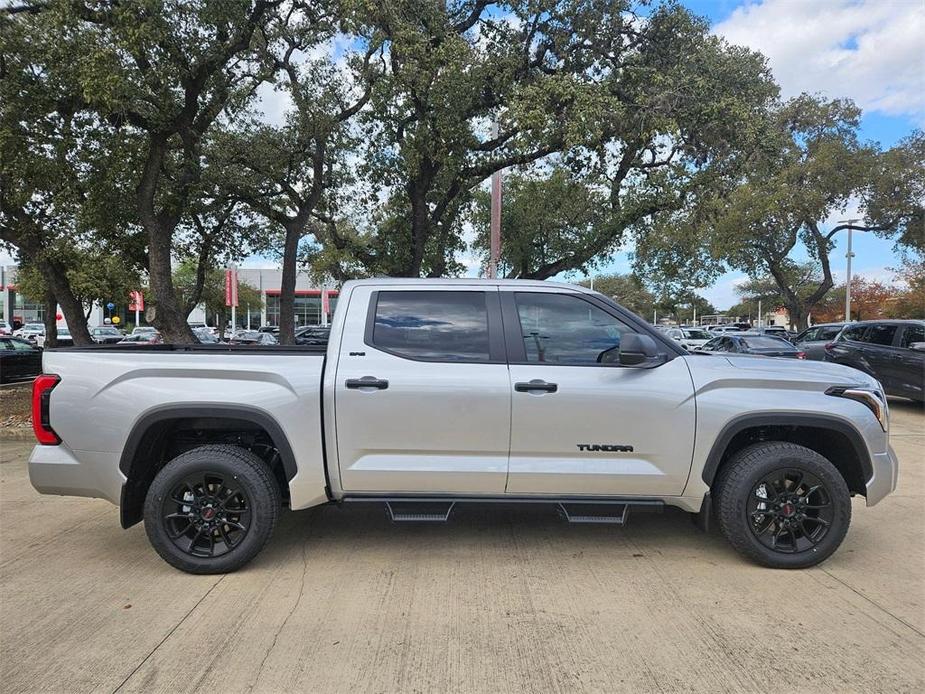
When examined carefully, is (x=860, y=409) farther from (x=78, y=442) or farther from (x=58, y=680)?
(x=78, y=442)

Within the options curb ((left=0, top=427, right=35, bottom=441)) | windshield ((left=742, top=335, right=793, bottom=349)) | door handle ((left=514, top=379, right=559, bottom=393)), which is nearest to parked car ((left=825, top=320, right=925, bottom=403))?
windshield ((left=742, top=335, right=793, bottom=349))

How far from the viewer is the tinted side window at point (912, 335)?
11.0m

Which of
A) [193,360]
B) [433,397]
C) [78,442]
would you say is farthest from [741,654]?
[78,442]

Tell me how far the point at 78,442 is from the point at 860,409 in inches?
194

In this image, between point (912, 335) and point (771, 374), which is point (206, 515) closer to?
point (771, 374)

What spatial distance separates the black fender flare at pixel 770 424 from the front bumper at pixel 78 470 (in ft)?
12.1

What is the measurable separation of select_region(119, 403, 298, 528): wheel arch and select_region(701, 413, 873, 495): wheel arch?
268 centimetres

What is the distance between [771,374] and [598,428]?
3.86ft

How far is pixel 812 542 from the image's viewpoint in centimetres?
392

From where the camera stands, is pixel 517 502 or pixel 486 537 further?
pixel 486 537

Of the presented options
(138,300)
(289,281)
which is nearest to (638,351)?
(289,281)

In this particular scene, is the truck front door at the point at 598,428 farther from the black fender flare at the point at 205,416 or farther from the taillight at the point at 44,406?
the taillight at the point at 44,406

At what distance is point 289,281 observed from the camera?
14328 millimetres

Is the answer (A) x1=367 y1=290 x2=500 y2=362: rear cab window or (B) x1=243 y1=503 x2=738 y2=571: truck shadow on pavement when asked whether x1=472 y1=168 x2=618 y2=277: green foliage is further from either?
(A) x1=367 y1=290 x2=500 y2=362: rear cab window
